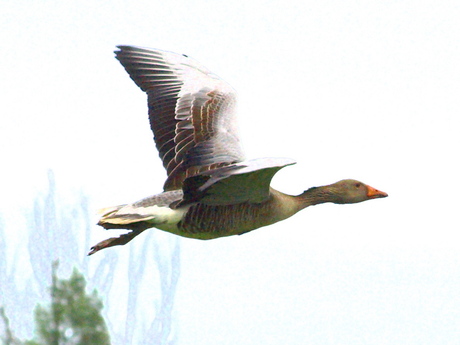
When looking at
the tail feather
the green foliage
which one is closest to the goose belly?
the tail feather

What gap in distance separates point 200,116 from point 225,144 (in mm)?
640

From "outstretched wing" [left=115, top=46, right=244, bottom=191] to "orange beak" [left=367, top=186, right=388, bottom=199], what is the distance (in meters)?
1.38

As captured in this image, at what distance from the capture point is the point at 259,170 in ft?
30.8

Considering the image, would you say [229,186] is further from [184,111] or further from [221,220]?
[184,111]

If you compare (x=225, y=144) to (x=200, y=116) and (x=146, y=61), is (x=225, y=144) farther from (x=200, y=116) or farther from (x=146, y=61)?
(x=146, y=61)

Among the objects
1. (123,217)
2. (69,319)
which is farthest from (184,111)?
(69,319)

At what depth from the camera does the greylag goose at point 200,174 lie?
10180 millimetres

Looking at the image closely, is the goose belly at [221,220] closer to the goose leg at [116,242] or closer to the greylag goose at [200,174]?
the greylag goose at [200,174]

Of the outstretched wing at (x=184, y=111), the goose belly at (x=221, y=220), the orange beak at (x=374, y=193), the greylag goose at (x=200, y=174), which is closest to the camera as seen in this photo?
the greylag goose at (x=200, y=174)

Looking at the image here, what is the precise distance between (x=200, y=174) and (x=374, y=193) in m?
2.18

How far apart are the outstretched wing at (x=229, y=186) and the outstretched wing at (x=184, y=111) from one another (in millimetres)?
263

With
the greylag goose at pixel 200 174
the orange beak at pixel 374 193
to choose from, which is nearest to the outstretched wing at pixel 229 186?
the greylag goose at pixel 200 174

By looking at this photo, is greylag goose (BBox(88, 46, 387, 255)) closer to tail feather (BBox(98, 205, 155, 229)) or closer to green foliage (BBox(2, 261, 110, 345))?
tail feather (BBox(98, 205, 155, 229))

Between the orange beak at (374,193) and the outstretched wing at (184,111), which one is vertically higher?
the outstretched wing at (184,111)
